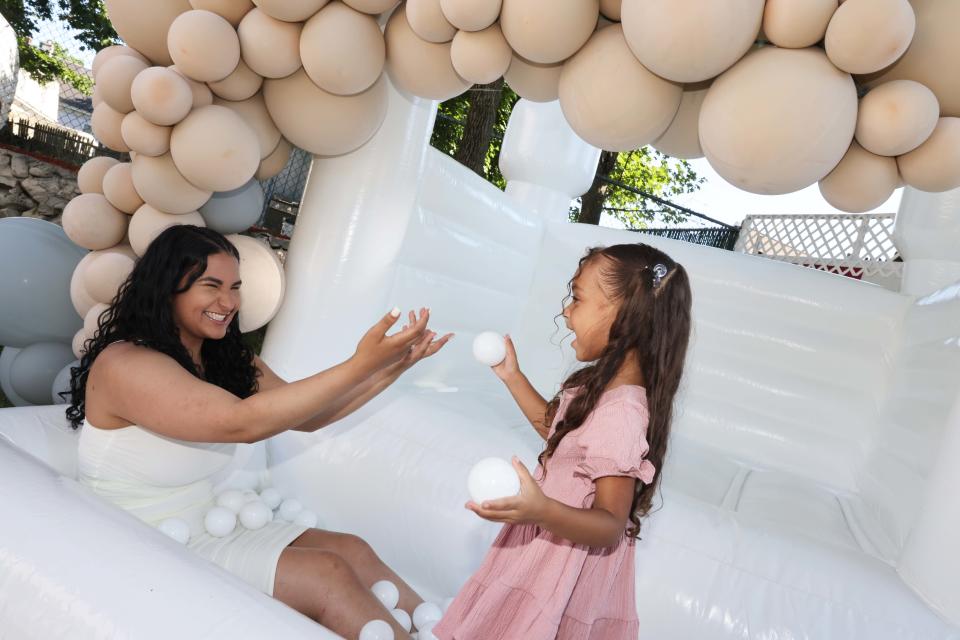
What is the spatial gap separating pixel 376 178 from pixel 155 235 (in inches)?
23.2

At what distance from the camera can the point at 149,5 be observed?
A: 4.57 ft

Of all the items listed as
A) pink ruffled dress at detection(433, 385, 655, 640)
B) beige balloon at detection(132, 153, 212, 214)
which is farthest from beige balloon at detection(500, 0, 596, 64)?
beige balloon at detection(132, 153, 212, 214)

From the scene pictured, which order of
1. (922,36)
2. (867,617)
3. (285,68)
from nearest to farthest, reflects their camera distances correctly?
(922,36), (867,617), (285,68)

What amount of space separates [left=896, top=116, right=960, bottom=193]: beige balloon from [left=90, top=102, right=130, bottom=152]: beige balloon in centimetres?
145

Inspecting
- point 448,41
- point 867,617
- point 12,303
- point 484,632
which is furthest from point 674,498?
point 12,303

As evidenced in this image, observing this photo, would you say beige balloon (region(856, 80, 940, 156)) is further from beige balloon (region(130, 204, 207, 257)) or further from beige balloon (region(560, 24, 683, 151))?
beige balloon (region(130, 204, 207, 257))

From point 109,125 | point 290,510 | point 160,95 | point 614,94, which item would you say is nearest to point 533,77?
point 614,94

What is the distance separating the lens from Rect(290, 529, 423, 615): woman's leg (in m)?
1.33

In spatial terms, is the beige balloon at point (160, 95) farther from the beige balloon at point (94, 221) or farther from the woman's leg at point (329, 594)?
the woman's leg at point (329, 594)

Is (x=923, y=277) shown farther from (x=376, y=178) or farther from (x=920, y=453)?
(x=376, y=178)

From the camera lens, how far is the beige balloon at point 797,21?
0.86m

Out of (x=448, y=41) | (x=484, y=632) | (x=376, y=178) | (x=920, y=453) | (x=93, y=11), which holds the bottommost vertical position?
(x=484, y=632)

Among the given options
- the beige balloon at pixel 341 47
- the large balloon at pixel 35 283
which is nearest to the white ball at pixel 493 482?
the beige balloon at pixel 341 47

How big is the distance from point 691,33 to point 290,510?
4.42ft
